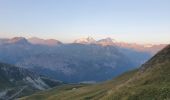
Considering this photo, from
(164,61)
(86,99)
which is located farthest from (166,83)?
(86,99)

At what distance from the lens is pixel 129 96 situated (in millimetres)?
56594

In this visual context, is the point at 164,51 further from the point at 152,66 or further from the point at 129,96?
the point at 129,96

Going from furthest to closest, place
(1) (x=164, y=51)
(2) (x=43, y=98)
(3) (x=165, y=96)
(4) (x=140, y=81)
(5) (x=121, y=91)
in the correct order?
(2) (x=43, y=98)
(1) (x=164, y=51)
(4) (x=140, y=81)
(5) (x=121, y=91)
(3) (x=165, y=96)

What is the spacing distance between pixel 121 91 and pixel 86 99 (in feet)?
105

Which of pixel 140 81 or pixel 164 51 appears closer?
pixel 140 81

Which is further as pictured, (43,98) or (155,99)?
(43,98)

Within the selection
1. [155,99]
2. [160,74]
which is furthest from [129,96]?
[160,74]

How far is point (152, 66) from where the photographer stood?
74125 mm

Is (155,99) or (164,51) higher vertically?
(164,51)

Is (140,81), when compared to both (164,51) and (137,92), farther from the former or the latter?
(164,51)

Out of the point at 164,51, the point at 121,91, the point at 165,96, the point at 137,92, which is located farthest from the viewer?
the point at 164,51

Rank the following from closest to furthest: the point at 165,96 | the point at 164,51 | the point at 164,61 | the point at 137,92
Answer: the point at 165,96
the point at 137,92
the point at 164,61
the point at 164,51

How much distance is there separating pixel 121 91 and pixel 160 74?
28.6 ft

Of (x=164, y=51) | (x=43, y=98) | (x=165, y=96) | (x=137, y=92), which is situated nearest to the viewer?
(x=165, y=96)
